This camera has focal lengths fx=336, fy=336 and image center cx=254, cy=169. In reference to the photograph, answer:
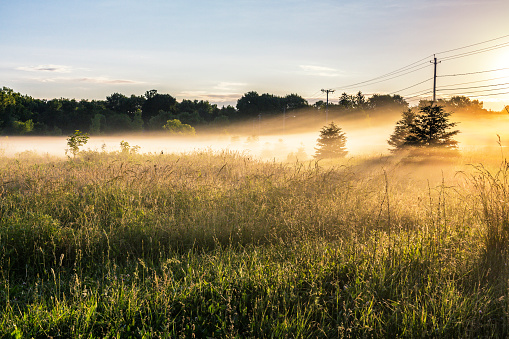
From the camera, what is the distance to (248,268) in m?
3.79

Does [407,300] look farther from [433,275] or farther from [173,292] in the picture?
[173,292]

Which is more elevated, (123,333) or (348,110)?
(348,110)

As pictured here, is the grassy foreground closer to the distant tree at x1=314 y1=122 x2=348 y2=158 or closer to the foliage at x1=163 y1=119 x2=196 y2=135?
the distant tree at x1=314 y1=122 x2=348 y2=158

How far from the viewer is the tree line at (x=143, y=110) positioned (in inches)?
2016

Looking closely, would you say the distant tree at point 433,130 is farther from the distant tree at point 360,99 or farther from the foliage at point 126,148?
the distant tree at point 360,99

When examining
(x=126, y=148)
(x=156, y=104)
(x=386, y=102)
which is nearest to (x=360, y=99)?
(x=386, y=102)

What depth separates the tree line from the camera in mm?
51219

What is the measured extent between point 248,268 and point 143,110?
74239mm

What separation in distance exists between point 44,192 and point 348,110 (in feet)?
253

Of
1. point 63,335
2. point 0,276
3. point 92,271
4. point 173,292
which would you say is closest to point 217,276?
point 173,292

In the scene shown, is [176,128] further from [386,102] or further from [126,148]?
[386,102]

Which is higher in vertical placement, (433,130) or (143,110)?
(143,110)

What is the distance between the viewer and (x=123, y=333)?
270 cm

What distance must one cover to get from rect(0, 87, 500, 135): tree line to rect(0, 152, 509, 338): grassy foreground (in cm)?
3359
